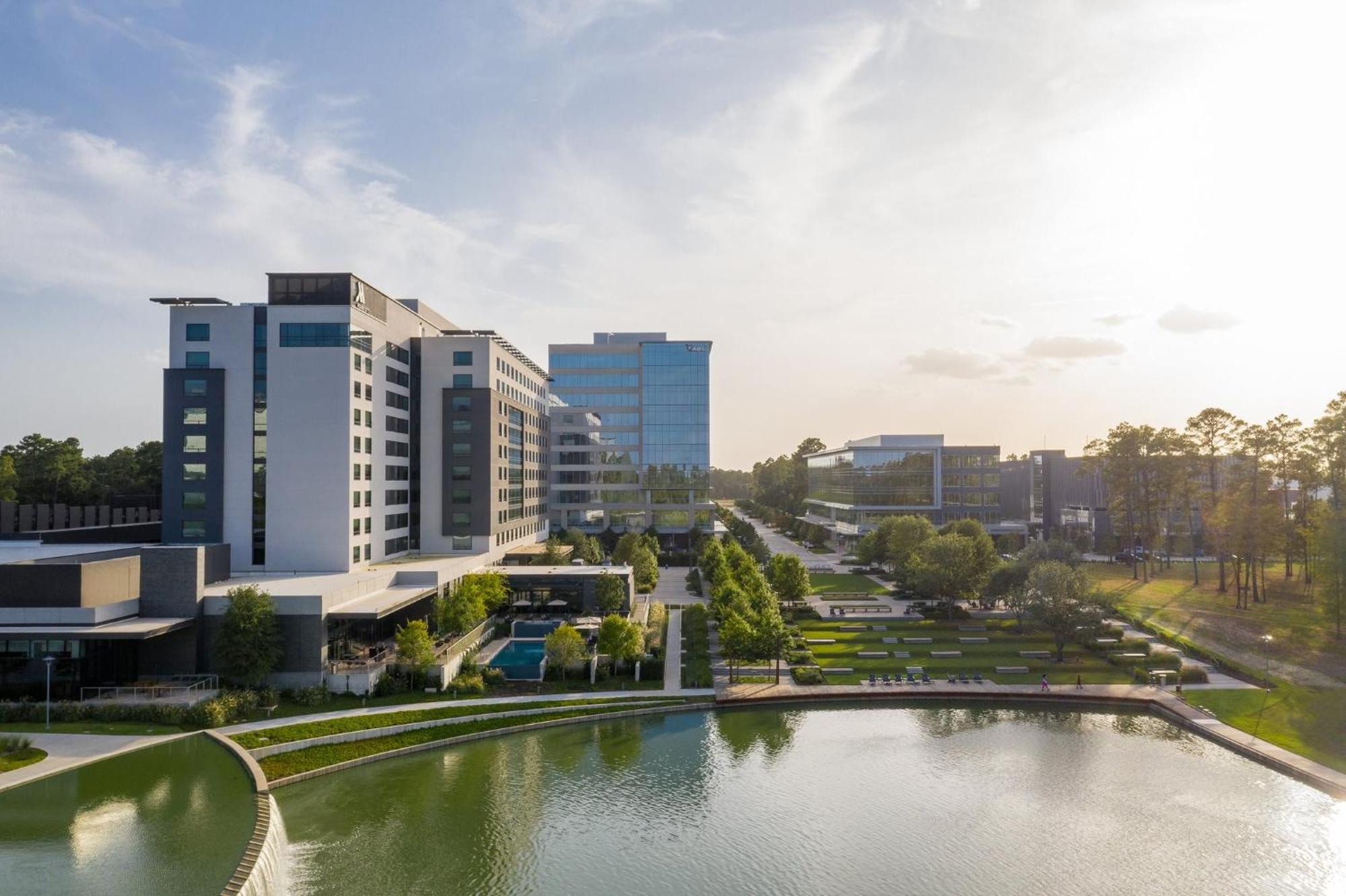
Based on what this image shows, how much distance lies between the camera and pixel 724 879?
71.5 feet

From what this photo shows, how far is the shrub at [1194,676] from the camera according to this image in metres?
40.2

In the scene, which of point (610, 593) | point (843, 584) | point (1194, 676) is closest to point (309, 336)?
point (610, 593)

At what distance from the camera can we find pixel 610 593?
50500 mm

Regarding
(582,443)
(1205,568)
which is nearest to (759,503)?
(582,443)

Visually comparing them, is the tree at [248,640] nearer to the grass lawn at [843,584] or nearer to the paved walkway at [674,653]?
the paved walkway at [674,653]

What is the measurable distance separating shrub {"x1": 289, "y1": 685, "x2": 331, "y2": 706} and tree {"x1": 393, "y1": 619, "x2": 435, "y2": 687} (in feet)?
11.9

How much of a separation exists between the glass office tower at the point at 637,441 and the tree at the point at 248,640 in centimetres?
5538

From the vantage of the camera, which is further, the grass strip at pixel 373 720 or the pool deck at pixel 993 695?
the pool deck at pixel 993 695

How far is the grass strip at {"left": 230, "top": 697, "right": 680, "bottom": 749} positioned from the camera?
30.2m

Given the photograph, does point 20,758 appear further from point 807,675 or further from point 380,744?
point 807,675

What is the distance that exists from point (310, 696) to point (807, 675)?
78.2 feet

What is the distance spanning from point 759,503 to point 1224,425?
363 feet

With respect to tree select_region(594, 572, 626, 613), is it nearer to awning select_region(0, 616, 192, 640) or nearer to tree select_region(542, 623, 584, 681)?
tree select_region(542, 623, 584, 681)

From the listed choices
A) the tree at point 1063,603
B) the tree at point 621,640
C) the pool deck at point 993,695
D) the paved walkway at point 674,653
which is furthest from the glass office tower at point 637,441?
the pool deck at point 993,695
